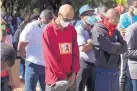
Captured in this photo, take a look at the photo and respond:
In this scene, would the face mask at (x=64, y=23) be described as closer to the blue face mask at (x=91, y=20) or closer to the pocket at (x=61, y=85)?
the pocket at (x=61, y=85)

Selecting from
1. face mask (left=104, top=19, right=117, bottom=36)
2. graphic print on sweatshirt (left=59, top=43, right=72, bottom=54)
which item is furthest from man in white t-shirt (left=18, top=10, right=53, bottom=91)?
graphic print on sweatshirt (left=59, top=43, right=72, bottom=54)

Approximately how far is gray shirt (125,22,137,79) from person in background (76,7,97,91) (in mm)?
587

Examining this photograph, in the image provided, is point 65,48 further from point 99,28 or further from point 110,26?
point 110,26

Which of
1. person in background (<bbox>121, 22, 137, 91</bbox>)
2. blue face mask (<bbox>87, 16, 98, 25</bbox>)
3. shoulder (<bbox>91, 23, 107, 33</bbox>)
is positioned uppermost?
blue face mask (<bbox>87, 16, 98, 25</bbox>)

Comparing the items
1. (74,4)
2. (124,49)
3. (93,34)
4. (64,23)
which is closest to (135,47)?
(124,49)

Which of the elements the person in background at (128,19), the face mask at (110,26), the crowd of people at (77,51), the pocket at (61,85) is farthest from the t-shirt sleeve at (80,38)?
the person in background at (128,19)

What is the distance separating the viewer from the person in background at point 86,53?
21.3 feet

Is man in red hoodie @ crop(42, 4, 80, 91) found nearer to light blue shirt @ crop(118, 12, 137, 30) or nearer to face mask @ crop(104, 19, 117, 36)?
face mask @ crop(104, 19, 117, 36)

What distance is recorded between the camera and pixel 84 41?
648cm

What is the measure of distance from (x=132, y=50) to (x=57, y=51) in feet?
4.10

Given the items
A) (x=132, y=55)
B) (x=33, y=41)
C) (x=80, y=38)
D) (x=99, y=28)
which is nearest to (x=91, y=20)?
(x=80, y=38)

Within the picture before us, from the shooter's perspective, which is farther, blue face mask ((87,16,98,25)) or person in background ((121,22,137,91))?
blue face mask ((87,16,98,25))

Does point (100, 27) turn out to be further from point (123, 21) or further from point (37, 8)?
point (37, 8)

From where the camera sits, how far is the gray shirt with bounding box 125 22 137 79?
6258 millimetres
